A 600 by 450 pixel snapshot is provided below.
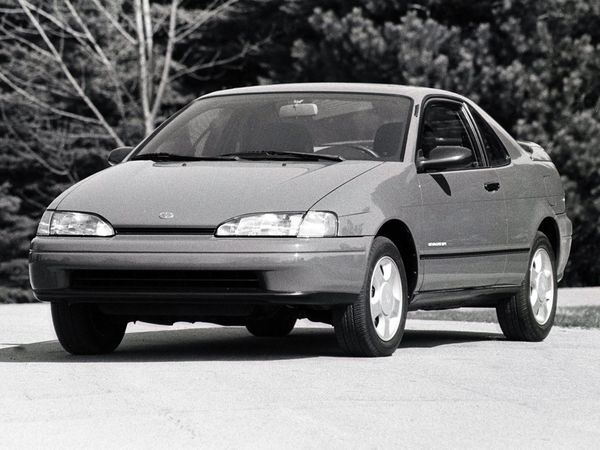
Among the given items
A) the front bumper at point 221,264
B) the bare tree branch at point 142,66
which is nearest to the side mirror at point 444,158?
the front bumper at point 221,264

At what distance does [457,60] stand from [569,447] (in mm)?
25719

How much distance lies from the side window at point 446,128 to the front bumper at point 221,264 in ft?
5.48

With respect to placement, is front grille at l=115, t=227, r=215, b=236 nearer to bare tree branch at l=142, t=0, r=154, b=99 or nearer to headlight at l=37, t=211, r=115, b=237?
headlight at l=37, t=211, r=115, b=237

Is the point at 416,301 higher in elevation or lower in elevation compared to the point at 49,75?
higher

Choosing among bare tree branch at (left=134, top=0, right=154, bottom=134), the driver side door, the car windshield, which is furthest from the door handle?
bare tree branch at (left=134, top=0, right=154, bottom=134)

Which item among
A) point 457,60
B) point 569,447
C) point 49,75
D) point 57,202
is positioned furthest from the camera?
point 49,75

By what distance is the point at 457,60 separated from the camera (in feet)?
102

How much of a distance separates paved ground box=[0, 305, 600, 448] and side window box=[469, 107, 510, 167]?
129 centimetres

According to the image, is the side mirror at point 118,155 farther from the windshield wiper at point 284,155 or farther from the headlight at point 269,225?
the headlight at point 269,225

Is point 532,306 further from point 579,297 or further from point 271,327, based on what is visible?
point 579,297

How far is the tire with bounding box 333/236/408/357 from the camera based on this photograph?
8.50 meters

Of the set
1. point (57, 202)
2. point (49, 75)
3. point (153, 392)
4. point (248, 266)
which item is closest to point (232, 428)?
point (153, 392)

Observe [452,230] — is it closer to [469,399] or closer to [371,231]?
[371,231]

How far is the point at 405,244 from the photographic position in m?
9.21
